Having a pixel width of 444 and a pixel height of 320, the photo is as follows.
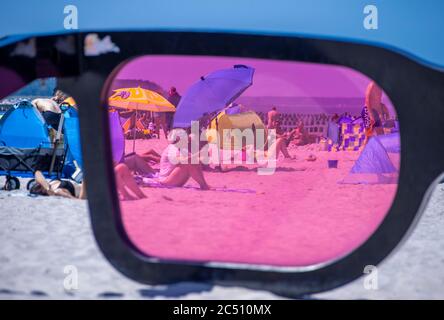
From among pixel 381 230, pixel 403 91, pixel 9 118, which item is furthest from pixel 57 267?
pixel 9 118

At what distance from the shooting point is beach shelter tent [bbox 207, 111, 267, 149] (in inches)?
276

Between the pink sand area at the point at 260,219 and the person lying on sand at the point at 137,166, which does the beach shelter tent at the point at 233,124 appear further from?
the person lying on sand at the point at 137,166

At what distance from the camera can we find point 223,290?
1.07 m

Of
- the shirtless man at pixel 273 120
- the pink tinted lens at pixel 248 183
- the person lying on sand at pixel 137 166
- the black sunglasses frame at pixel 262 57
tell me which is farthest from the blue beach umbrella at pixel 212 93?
the black sunglasses frame at pixel 262 57

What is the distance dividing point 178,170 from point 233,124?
15.1ft

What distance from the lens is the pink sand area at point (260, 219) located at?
1320 mm

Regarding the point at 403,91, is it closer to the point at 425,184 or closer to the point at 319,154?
the point at 425,184

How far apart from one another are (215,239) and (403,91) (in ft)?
3.58

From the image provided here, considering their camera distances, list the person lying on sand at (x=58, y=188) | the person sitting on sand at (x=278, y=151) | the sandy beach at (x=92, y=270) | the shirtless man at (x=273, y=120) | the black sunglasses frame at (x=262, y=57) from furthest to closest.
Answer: the shirtless man at (x=273, y=120) < the person sitting on sand at (x=278, y=151) < the person lying on sand at (x=58, y=188) < the sandy beach at (x=92, y=270) < the black sunglasses frame at (x=262, y=57)

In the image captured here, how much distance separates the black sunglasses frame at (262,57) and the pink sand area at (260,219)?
0.18ft

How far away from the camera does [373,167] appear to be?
3910mm

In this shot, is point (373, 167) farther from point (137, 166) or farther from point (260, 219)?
point (137, 166)

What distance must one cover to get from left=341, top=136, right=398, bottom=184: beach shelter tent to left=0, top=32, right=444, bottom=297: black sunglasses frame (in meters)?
3.01

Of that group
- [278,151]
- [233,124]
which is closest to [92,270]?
[278,151]
